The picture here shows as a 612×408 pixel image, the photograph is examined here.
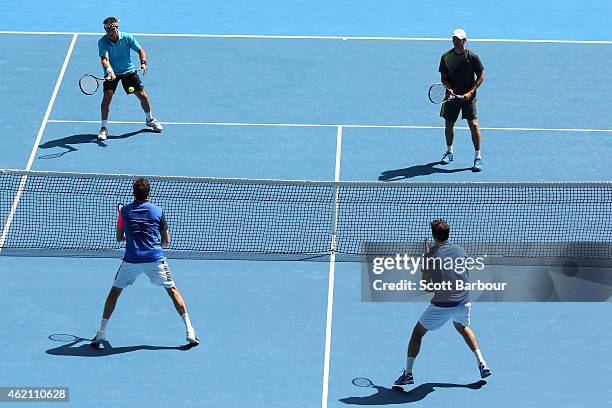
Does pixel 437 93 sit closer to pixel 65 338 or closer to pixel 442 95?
pixel 442 95

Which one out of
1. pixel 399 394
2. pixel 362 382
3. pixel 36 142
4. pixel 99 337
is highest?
pixel 36 142

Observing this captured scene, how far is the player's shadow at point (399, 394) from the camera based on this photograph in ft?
42.3

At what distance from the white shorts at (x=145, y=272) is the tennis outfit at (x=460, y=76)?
5855 millimetres

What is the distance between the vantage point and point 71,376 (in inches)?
523

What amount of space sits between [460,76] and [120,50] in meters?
4.92

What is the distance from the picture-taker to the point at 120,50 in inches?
750

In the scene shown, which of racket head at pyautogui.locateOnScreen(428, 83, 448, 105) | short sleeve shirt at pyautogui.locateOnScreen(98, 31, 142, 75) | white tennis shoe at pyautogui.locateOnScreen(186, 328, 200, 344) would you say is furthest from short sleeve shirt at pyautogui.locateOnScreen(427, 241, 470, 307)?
short sleeve shirt at pyautogui.locateOnScreen(98, 31, 142, 75)

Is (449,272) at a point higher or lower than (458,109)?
lower

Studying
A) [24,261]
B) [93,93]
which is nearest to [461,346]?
[24,261]

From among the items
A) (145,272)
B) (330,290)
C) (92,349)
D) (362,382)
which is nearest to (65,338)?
(92,349)

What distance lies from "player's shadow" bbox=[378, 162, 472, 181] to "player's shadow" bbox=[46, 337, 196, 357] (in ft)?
16.7

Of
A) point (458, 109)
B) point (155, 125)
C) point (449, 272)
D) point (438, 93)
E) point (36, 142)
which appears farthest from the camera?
point (155, 125)

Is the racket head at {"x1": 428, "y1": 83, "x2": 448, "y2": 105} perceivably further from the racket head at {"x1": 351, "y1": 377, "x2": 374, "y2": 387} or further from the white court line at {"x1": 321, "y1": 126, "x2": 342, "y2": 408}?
the racket head at {"x1": 351, "y1": 377, "x2": 374, "y2": 387}

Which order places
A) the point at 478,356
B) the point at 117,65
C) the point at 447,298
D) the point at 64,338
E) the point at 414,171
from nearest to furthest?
1. the point at 447,298
2. the point at 478,356
3. the point at 64,338
4. the point at 414,171
5. the point at 117,65
